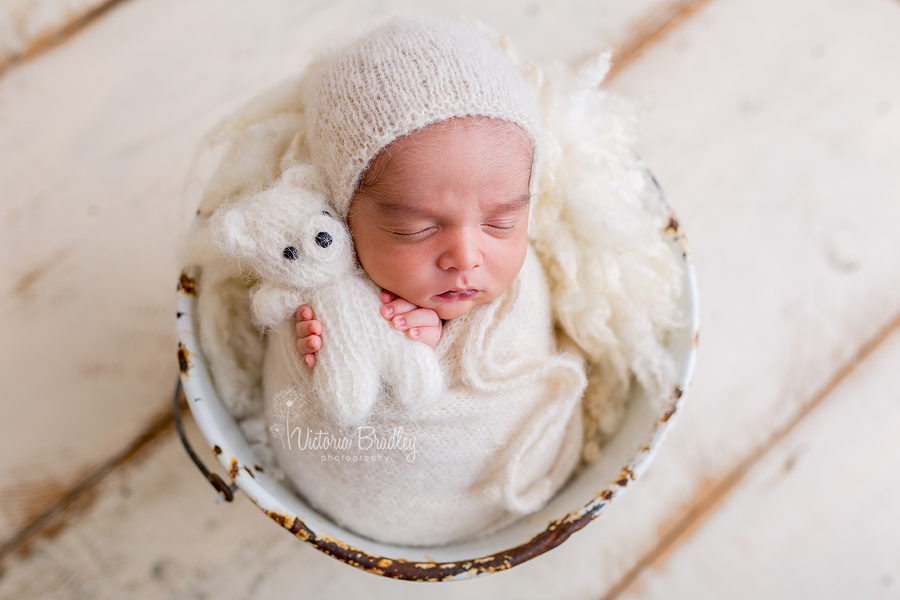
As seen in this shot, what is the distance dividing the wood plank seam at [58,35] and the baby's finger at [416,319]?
959 millimetres

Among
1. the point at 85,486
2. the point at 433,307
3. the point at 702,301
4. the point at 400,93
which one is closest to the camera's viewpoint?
the point at 400,93

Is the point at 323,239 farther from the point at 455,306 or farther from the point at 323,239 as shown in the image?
the point at 455,306

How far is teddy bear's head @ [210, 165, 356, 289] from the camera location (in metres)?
0.74

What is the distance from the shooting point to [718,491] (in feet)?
3.81

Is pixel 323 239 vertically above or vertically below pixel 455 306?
above

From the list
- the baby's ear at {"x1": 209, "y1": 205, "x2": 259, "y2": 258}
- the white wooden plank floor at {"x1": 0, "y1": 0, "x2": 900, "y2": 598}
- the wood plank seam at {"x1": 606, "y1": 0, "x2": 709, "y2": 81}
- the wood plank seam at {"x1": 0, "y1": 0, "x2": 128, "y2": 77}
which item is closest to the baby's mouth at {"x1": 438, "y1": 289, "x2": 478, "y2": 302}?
the baby's ear at {"x1": 209, "y1": 205, "x2": 259, "y2": 258}

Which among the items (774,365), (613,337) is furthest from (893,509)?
(613,337)

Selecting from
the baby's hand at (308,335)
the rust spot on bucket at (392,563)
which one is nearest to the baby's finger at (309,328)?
the baby's hand at (308,335)

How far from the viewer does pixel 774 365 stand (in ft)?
3.94

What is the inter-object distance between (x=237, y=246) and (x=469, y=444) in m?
0.39

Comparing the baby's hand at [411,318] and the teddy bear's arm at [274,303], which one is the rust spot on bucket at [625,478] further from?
the teddy bear's arm at [274,303]

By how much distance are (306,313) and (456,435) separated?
0.26 meters

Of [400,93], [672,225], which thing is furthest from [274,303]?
[672,225]

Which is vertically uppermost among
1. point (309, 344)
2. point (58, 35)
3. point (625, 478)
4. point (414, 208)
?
point (58, 35)
